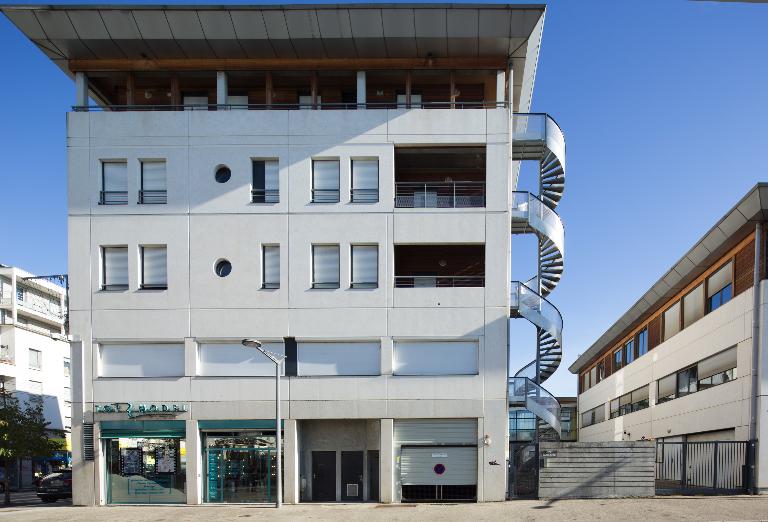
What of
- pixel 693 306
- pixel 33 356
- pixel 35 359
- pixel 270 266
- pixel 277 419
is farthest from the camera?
pixel 35 359

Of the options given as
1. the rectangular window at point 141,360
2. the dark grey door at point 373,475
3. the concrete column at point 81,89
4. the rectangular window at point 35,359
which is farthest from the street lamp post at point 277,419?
the rectangular window at point 35,359

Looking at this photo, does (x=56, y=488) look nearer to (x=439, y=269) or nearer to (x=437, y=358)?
(x=437, y=358)

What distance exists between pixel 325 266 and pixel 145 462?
9783mm

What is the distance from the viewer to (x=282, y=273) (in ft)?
78.3

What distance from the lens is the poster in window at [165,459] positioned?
78.6ft

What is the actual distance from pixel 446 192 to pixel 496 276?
12.5 feet

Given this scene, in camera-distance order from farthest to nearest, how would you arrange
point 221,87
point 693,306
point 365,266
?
1. point 693,306
2. point 221,87
3. point 365,266

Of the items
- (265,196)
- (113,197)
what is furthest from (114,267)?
(265,196)

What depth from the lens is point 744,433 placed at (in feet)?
80.0

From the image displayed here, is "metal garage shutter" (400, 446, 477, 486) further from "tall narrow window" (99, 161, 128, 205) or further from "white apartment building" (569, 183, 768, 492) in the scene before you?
"tall narrow window" (99, 161, 128, 205)

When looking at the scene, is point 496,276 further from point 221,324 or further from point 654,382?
point 654,382

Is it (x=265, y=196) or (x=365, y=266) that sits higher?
(x=265, y=196)

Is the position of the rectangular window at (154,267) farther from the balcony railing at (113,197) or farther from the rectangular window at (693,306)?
the rectangular window at (693,306)

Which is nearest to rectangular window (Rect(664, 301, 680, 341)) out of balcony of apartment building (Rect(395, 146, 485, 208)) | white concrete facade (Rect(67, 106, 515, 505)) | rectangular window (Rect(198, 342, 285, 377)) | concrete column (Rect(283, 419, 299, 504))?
balcony of apartment building (Rect(395, 146, 485, 208))
